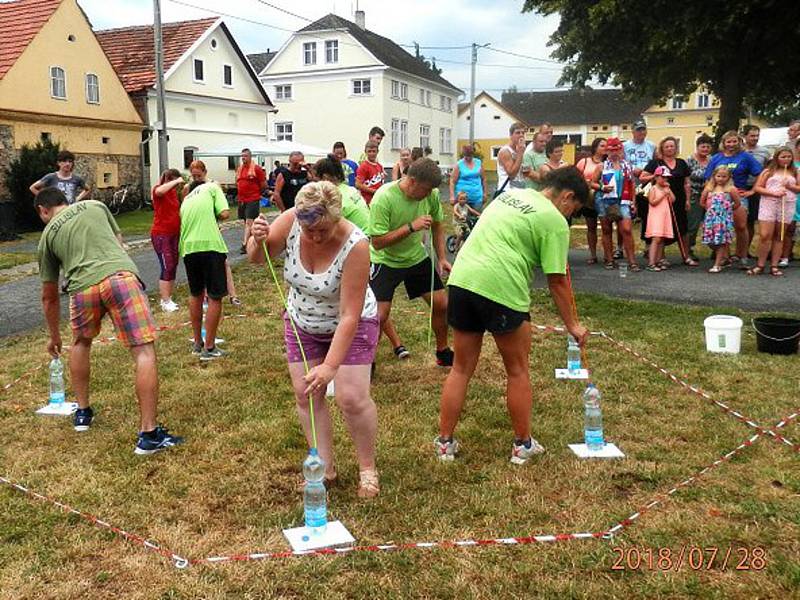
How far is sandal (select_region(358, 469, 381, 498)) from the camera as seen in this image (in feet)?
12.6

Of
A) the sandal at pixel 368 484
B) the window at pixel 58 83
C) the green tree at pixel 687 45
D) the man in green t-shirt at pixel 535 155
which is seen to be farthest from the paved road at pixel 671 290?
the window at pixel 58 83

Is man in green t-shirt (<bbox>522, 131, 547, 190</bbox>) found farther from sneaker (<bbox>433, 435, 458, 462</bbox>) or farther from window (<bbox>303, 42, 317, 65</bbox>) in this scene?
window (<bbox>303, 42, 317, 65</bbox>)

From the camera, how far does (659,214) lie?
9859 mm

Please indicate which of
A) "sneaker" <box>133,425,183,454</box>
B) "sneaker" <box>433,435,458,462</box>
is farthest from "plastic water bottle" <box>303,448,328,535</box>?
"sneaker" <box>133,425,183,454</box>

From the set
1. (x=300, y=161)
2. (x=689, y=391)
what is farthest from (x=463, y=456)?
(x=300, y=161)

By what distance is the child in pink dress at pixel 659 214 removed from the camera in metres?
9.84

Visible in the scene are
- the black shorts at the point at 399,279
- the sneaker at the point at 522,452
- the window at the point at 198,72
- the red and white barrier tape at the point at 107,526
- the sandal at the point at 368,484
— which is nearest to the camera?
the red and white barrier tape at the point at 107,526

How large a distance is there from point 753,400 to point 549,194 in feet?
8.04

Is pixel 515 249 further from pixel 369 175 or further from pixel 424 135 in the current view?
pixel 424 135

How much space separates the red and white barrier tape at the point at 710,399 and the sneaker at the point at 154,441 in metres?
3.70

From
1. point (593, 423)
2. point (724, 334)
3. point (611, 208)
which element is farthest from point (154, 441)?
point (611, 208)

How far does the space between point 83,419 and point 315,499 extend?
237 cm

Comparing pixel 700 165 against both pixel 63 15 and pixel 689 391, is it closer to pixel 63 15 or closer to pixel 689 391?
pixel 689 391

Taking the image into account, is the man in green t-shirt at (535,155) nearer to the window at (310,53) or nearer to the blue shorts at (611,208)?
the blue shorts at (611,208)
